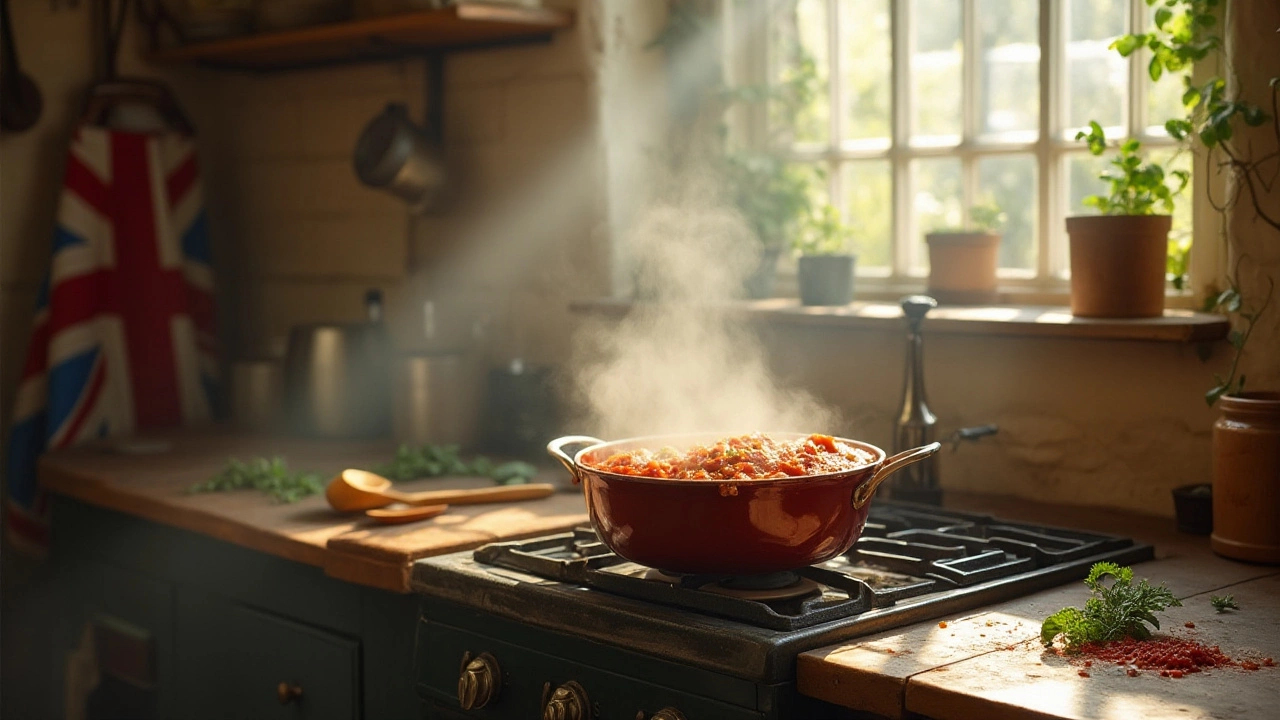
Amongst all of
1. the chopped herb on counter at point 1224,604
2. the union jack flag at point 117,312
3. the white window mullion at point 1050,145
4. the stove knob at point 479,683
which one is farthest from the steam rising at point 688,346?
the union jack flag at point 117,312

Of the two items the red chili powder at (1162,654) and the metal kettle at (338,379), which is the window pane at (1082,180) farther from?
the metal kettle at (338,379)

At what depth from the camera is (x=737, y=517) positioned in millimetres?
1383

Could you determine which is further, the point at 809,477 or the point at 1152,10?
the point at 1152,10

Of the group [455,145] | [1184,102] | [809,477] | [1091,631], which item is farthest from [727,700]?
[455,145]

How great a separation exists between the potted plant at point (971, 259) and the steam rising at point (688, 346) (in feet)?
1.09

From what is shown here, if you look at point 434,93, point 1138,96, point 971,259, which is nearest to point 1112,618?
point 971,259

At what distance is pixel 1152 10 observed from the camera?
81.4 inches

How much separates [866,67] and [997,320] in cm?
70

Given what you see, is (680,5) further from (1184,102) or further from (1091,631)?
(1091,631)

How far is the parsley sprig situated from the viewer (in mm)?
1296

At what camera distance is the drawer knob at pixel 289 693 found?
Answer: 1991 millimetres

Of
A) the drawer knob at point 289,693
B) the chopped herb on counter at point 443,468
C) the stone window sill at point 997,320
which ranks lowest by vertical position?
the drawer knob at point 289,693

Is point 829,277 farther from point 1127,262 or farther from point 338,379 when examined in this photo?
point 338,379

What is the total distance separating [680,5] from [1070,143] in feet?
2.89
